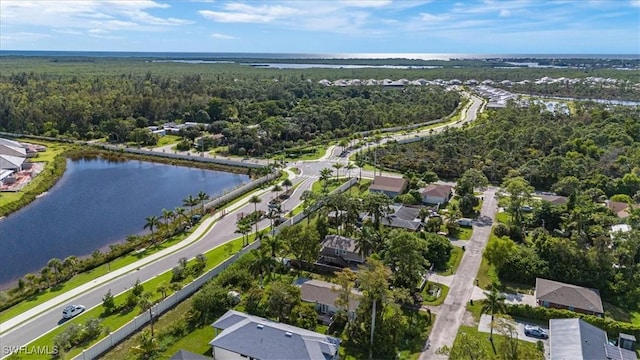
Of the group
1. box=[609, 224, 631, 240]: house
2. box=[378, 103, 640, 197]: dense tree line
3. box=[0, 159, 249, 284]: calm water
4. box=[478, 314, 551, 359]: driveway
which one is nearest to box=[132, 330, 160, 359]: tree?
box=[0, 159, 249, 284]: calm water

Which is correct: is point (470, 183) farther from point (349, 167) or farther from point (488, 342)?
point (488, 342)

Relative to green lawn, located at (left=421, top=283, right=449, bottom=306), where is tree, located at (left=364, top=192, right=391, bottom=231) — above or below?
above

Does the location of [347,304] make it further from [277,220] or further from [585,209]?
[585,209]

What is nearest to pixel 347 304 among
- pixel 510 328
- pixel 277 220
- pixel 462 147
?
pixel 510 328

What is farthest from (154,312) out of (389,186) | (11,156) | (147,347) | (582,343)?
(11,156)

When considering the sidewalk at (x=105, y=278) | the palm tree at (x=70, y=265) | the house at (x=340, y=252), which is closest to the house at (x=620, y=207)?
the house at (x=340, y=252)

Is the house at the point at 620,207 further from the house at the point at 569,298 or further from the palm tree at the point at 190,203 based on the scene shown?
the palm tree at the point at 190,203

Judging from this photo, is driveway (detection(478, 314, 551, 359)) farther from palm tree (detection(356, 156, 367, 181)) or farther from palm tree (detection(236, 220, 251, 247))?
palm tree (detection(356, 156, 367, 181))

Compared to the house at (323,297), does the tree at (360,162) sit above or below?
above
